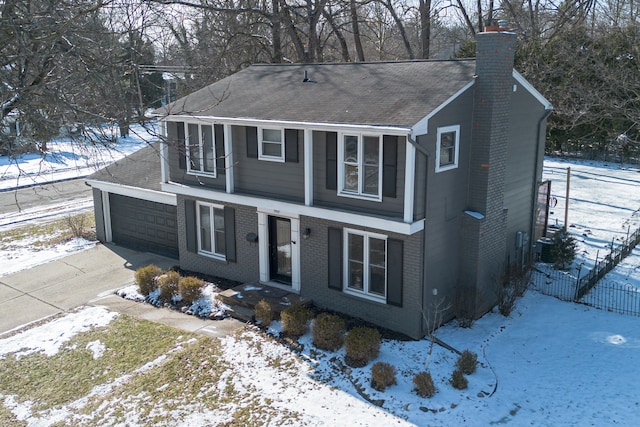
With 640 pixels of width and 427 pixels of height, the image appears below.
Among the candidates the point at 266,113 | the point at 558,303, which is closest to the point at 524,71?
the point at 558,303

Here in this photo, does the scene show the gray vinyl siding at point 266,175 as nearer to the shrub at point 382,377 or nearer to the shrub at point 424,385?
→ the shrub at point 382,377

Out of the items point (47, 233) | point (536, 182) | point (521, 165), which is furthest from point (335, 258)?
point (47, 233)

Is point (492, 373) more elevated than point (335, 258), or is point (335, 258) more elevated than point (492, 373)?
point (335, 258)

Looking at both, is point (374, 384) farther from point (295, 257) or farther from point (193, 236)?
point (193, 236)

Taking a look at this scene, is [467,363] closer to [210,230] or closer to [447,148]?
[447,148]

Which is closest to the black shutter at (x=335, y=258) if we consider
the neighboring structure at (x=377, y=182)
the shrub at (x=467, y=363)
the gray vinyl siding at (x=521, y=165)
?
the neighboring structure at (x=377, y=182)

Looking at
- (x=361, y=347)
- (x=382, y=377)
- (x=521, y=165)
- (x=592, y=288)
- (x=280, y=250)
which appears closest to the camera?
(x=382, y=377)
